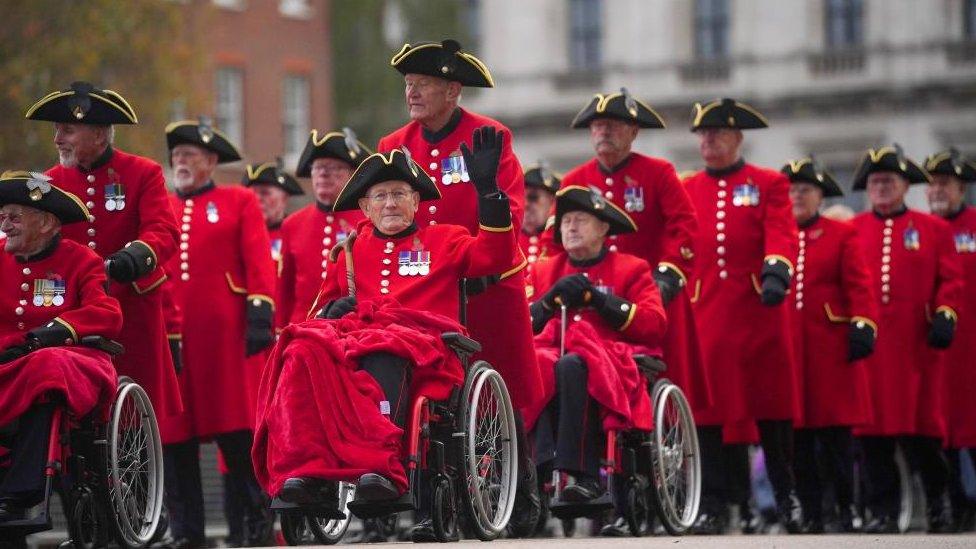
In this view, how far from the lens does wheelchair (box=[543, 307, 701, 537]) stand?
42.5ft

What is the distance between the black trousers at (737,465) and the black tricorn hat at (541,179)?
2689 mm

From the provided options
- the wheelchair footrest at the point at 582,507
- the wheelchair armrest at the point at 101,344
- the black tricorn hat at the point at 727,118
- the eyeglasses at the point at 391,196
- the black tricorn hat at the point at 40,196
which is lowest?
the wheelchair footrest at the point at 582,507

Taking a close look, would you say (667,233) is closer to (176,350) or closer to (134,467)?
(176,350)

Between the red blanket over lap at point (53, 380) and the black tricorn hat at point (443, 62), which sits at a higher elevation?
the black tricorn hat at point (443, 62)

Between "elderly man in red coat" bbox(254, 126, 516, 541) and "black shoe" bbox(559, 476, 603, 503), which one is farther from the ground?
"elderly man in red coat" bbox(254, 126, 516, 541)

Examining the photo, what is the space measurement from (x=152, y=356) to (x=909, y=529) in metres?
7.59

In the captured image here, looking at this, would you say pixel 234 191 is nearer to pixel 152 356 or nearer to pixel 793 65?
pixel 152 356

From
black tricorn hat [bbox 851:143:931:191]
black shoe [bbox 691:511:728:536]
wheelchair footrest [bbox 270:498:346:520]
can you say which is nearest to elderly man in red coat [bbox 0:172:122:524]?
wheelchair footrest [bbox 270:498:346:520]

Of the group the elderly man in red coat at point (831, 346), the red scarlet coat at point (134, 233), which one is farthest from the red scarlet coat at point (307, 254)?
the elderly man in red coat at point (831, 346)

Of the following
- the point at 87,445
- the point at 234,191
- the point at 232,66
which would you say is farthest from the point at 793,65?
the point at 87,445

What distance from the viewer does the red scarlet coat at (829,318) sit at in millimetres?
16297

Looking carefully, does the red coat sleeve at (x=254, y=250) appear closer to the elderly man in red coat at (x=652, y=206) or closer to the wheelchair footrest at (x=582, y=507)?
the elderly man in red coat at (x=652, y=206)

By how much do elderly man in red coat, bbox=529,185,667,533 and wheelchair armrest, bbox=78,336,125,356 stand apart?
2347mm

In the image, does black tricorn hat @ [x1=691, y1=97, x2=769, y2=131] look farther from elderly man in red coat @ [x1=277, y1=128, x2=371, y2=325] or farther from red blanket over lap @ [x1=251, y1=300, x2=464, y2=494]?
red blanket over lap @ [x1=251, y1=300, x2=464, y2=494]
